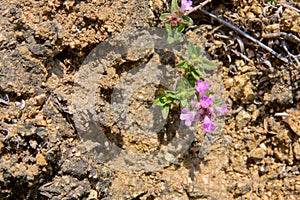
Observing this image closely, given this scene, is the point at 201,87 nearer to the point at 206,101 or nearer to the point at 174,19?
the point at 206,101

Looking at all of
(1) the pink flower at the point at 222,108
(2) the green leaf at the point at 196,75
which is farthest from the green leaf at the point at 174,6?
(1) the pink flower at the point at 222,108

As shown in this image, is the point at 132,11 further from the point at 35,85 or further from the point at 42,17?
the point at 35,85

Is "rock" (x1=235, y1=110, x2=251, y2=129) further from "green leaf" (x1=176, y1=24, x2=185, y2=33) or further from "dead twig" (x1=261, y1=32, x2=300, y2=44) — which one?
"green leaf" (x1=176, y1=24, x2=185, y2=33)

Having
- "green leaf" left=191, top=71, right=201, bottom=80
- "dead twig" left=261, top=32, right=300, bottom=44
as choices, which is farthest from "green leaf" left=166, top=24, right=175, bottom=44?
"dead twig" left=261, top=32, right=300, bottom=44

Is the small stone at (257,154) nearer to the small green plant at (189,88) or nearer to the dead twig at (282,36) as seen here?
the small green plant at (189,88)

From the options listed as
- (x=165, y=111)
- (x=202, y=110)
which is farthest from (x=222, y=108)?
(x=165, y=111)

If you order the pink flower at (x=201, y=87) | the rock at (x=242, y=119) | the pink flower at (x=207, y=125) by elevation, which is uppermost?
the pink flower at (x=201, y=87)
